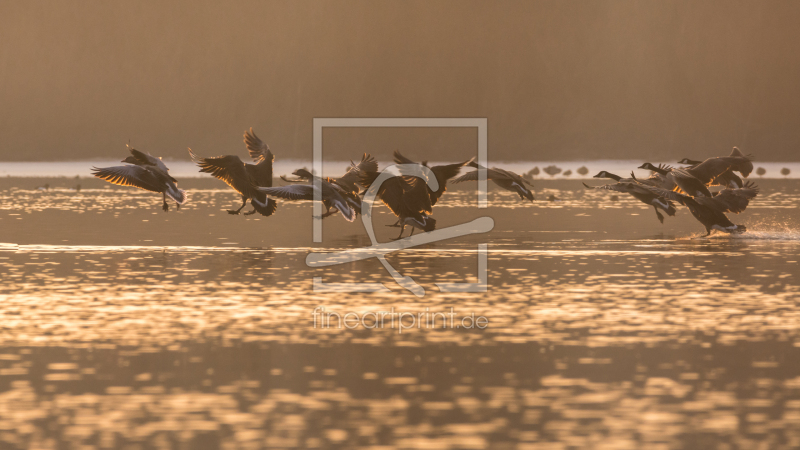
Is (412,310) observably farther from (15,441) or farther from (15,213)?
(15,213)

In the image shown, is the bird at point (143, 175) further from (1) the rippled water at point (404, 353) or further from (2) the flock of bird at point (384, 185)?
(1) the rippled water at point (404, 353)

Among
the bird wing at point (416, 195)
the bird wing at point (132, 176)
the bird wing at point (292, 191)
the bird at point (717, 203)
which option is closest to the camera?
the bird wing at point (292, 191)

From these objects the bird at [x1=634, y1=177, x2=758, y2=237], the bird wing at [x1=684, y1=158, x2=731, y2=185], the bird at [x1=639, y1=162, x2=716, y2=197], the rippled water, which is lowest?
the rippled water

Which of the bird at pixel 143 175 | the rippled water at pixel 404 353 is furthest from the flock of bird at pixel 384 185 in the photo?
the rippled water at pixel 404 353

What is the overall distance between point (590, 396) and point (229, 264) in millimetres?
13774

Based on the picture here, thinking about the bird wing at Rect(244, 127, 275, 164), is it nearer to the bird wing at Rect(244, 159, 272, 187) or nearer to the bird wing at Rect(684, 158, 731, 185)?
the bird wing at Rect(244, 159, 272, 187)

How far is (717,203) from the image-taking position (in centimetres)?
2842

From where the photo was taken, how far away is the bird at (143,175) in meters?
26.5

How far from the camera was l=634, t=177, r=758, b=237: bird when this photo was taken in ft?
91.2

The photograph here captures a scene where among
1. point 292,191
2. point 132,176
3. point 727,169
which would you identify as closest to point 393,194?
point 292,191

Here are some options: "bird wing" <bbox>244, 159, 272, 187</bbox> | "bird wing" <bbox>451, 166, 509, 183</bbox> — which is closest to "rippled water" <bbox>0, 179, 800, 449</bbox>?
"bird wing" <bbox>244, 159, 272, 187</bbox>

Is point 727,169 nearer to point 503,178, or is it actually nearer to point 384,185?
point 503,178

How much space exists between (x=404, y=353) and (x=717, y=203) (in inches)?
704

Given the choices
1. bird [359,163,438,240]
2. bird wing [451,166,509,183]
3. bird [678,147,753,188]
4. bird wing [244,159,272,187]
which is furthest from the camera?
bird [678,147,753,188]
